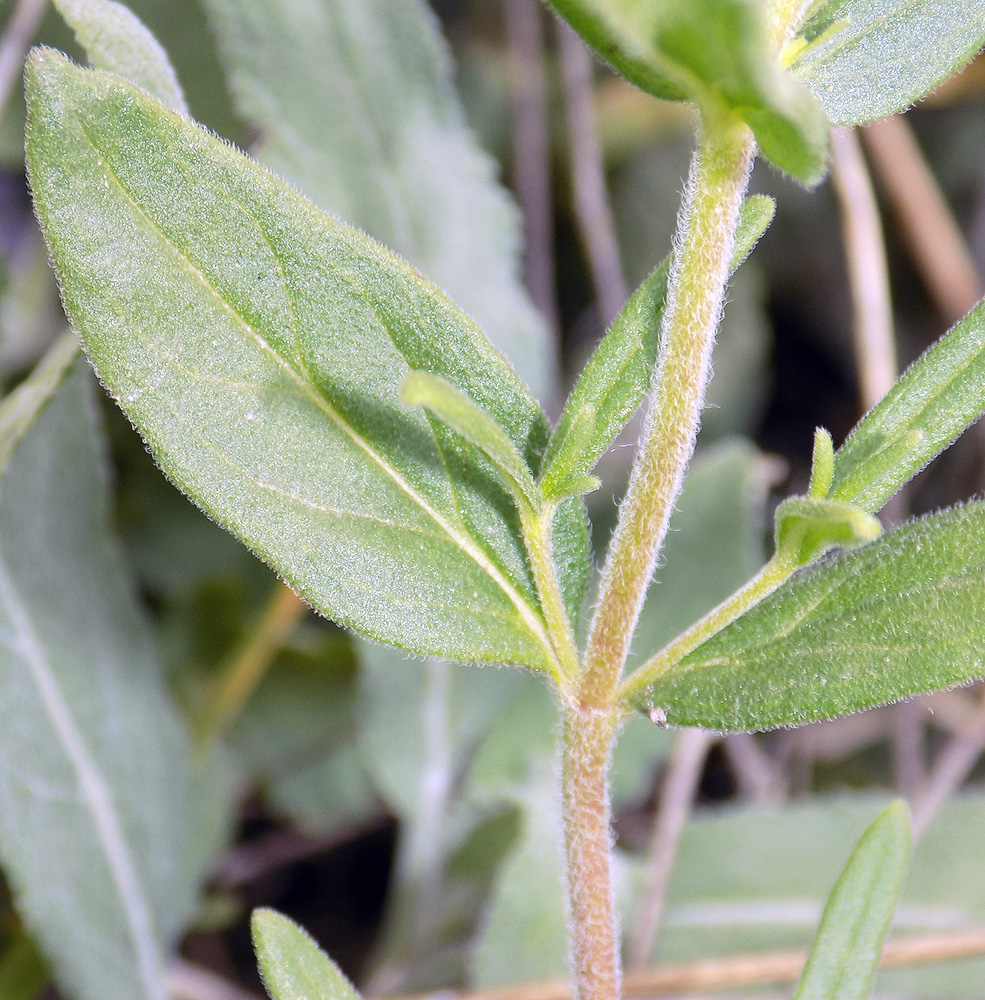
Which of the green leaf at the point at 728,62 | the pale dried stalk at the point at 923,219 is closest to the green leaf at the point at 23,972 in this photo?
the green leaf at the point at 728,62

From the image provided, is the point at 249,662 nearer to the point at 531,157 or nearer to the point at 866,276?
the point at 866,276

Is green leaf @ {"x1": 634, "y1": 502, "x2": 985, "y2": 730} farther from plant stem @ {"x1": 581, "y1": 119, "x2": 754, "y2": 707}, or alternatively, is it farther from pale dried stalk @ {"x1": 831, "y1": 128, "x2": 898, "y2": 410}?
pale dried stalk @ {"x1": 831, "y1": 128, "x2": 898, "y2": 410}

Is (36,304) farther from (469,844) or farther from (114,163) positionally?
(114,163)

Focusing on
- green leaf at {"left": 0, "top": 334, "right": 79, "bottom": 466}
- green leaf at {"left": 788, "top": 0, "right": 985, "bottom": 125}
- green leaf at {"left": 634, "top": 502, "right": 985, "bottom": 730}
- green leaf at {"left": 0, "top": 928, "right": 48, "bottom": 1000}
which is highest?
green leaf at {"left": 788, "top": 0, "right": 985, "bottom": 125}

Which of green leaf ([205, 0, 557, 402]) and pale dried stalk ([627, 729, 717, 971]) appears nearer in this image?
green leaf ([205, 0, 557, 402])

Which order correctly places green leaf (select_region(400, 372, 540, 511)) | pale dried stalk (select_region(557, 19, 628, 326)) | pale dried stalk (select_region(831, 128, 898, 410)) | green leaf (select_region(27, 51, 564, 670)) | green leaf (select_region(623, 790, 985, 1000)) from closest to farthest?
1. green leaf (select_region(400, 372, 540, 511))
2. green leaf (select_region(27, 51, 564, 670))
3. green leaf (select_region(623, 790, 985, 1000))
4. pale dried stalk (select_region(831, 128, 898, 410))
5. pale dried stalk (select_region(557, 19, 628, 326))

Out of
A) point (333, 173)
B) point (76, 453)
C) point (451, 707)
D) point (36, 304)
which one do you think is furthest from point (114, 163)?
point (36, 304)

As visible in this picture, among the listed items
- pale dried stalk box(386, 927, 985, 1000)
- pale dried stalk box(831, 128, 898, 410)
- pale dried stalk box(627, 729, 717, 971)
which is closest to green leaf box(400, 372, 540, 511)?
pale dried stalk box(386, 927, 985, 1000)

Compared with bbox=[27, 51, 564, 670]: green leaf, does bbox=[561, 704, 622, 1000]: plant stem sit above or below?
below

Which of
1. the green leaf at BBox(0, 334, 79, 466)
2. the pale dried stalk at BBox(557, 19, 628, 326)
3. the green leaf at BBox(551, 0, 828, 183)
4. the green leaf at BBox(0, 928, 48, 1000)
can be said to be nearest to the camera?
the green leaf at BBox(551, 0, 828, 183)
